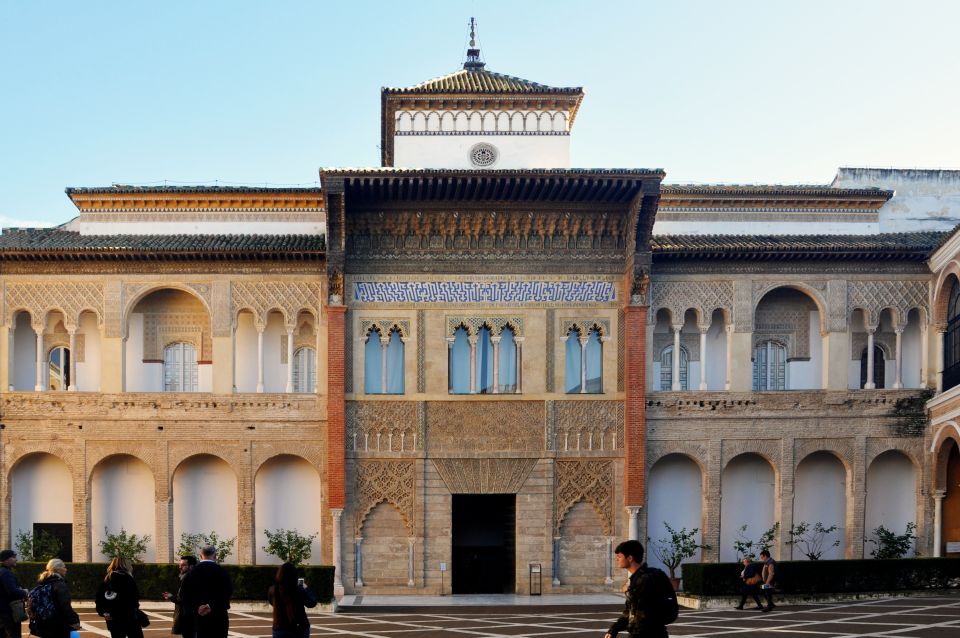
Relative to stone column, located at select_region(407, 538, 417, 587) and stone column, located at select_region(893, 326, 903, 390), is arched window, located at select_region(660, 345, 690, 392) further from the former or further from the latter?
stone column, located at select_region(407, 538, 417, 587)

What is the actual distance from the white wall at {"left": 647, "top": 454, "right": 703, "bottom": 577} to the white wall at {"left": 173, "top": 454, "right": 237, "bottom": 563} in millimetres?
9056

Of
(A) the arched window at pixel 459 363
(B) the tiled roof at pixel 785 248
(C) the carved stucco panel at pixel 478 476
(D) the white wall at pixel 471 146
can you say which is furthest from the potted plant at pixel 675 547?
(D) the white wall at pixel 471 146

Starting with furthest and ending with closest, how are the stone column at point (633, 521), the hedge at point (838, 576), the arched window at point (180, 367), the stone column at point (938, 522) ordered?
the arched window at point (180, 367) < the stone column at point (938, 522) < the stone column at point (633, 521) < the hedge at point (838, 576)

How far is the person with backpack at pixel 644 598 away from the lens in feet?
29.6

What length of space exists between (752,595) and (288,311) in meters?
11.1

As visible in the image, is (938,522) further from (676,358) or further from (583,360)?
(583,360)

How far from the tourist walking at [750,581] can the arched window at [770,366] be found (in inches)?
235

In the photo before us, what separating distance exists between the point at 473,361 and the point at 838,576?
27.8 ft

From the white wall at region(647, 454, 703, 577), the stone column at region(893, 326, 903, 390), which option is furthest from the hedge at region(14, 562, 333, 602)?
the stone column at region(893, 326, 903, 390)

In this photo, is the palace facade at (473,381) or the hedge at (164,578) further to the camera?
the palace facade at (473,381)

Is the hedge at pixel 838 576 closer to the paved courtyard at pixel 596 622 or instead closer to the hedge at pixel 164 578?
the paved courtyard at pixel 596 622

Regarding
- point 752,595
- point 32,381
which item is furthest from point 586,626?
point 32,381

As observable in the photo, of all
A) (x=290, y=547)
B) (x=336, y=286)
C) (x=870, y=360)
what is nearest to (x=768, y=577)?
(x=870, y=360)

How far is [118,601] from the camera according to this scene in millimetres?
11703
